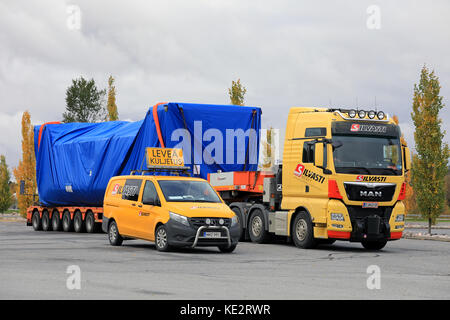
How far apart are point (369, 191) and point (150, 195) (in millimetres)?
5592

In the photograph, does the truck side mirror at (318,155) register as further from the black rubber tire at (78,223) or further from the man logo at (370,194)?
the black rubber tire at (78,223)

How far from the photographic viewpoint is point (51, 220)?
32844mm

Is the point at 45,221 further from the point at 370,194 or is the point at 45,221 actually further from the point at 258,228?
the point at 370,194

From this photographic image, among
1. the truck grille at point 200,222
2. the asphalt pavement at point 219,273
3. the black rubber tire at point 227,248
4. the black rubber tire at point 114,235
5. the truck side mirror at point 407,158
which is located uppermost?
the truck side mirror at point 407,158

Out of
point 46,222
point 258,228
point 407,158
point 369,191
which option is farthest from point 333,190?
point 46,222

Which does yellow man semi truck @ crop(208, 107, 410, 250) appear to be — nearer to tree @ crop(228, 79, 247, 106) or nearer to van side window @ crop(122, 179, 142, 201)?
van side window @ crop(122, 179, 142, 201)

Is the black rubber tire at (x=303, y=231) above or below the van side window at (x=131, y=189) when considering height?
below

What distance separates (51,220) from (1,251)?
15783 mm

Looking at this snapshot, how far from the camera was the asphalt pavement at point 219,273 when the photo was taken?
31.8 ft

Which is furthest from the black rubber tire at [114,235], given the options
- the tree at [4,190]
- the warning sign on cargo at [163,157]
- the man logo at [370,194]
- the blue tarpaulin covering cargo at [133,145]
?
the tree at [4,190]

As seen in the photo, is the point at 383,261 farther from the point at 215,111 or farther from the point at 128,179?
the point at 215,111

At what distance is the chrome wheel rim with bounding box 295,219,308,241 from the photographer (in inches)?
760

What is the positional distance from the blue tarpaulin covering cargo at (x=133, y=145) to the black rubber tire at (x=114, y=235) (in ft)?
13.2

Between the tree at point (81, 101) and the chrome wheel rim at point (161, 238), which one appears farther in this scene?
the tree at point (81, 101)
